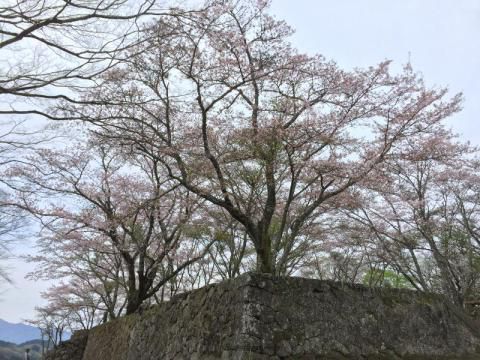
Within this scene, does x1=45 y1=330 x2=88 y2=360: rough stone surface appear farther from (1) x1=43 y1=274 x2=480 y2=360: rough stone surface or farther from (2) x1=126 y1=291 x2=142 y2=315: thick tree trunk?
(1) x1=43 y1=274 x2=480 y2=360: rough stone surface

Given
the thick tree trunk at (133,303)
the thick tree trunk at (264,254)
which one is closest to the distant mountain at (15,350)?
the thick tree trunk at (133,303)

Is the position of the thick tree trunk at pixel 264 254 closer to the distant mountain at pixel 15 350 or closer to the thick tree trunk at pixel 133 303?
the thick tree trunk at pixel 133 303

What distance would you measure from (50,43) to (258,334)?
4527 mm

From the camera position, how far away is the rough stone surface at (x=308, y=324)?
5.16 metres

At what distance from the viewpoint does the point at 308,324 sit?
539 cm

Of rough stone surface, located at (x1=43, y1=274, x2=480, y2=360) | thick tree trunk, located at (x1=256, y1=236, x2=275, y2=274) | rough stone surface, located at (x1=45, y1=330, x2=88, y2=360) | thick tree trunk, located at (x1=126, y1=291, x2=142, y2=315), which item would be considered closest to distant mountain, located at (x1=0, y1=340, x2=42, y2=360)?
rough stone surface, located at (x1=45, y1=330, x2=88, y2=360)

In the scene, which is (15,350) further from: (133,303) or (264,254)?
(264,254)

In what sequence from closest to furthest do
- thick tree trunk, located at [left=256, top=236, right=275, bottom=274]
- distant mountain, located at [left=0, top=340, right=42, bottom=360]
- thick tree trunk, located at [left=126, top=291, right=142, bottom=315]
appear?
thick tree trunk, located at [left=256, top=236, right=275, bottom=274] → thick tree trunk, located at [left=126, top=291, right=142, bottom=315] → distant mountain, located at [left=0, top=340, right=42, bottom=360]

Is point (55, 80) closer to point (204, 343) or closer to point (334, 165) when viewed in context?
point (204, 343)

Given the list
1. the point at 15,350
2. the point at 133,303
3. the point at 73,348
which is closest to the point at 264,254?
the point at 133,303

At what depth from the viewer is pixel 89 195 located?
11930 mm

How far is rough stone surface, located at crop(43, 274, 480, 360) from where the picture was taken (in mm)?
5156

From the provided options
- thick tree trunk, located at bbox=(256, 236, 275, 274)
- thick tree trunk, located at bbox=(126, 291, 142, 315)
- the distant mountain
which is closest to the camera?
thick tree trunk, located at bbox=(256, 236, 275, 274)

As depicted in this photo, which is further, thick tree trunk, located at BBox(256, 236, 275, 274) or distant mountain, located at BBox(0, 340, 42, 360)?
distant mountain, located at BBox(0, 340, 42, 360)
